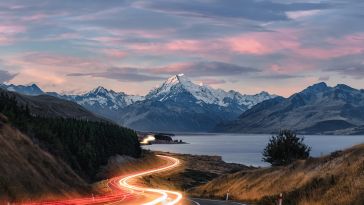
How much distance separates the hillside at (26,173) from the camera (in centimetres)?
4806

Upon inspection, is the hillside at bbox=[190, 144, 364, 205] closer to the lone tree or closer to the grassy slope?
the lone tree

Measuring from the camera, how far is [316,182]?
4406cm

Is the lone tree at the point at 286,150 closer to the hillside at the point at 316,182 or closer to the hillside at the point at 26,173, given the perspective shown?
the hillside at the point at 316,182

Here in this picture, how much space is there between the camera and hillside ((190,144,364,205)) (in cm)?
3653

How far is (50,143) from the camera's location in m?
97.2

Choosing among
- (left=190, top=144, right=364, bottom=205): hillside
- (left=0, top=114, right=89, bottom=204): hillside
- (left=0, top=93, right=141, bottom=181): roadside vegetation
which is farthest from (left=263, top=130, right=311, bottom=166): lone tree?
(left=0, top=114, right=89, bottom=204): hillside

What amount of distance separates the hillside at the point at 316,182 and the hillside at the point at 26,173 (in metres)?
19.4

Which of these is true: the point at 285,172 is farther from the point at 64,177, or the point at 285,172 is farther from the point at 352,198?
the point at 352,198

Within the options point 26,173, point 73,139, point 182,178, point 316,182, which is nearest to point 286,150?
point 316,182

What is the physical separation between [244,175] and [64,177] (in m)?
27.5

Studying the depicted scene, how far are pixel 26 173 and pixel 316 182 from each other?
2647cm

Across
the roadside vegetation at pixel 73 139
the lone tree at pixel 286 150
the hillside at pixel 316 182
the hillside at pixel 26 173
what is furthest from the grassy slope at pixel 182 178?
the hillside at pixel 26 173

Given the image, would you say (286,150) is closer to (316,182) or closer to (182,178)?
(316,182)

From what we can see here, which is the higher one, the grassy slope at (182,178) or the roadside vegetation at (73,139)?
the roadside vegetation at (73,139)
